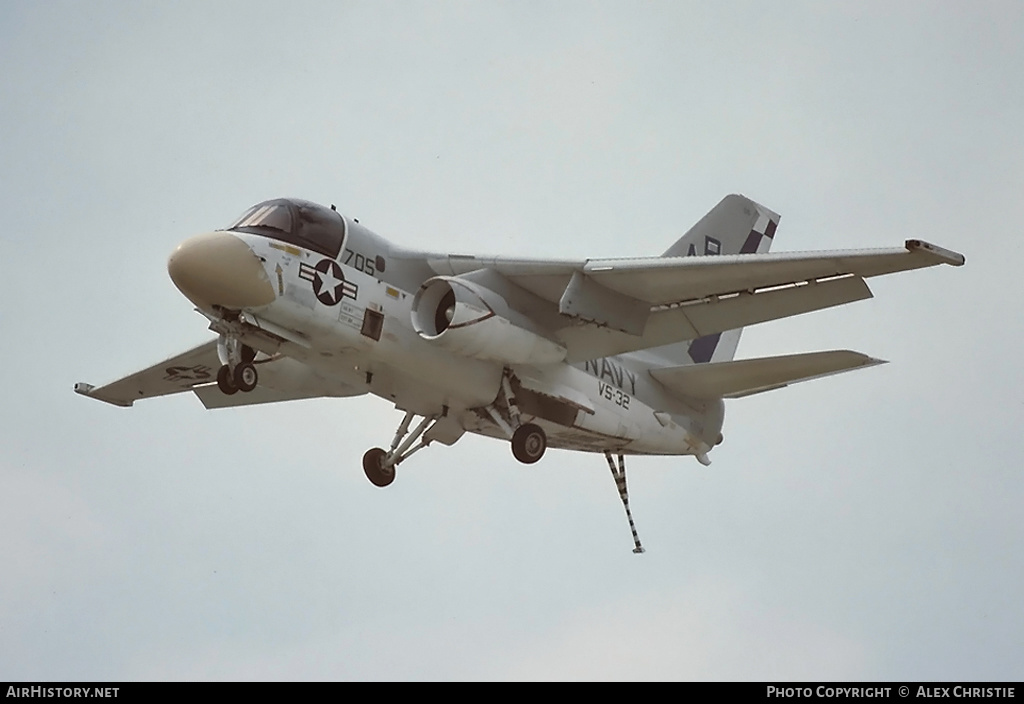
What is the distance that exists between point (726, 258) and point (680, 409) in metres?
4.95

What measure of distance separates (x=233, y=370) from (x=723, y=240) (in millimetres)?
9463

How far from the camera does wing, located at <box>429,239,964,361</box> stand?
21.1 metres

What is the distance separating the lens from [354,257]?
22062 mm

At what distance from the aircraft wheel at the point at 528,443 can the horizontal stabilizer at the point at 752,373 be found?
306 cm

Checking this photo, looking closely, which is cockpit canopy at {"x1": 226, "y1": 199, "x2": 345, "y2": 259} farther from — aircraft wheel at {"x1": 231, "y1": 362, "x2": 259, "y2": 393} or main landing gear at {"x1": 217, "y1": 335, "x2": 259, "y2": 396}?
aircraft wheel at {"x1": 231, "y1": 362, "x2": 259, "y2": 393}

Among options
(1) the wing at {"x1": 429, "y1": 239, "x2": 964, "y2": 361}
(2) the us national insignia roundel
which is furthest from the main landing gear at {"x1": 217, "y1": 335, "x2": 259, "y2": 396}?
(1) the wing at {"x1": 429, "y1": 239, "x2": 964, "y2": 361}

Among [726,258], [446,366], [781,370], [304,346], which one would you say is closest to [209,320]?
[304,346]

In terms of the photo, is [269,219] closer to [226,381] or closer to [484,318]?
[226,381]

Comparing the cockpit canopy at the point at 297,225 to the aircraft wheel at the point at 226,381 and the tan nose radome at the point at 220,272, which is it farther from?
the aircraft wheel at the point at 226,381

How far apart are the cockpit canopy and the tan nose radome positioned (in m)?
0.61

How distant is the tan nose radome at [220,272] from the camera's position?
20.9 metres

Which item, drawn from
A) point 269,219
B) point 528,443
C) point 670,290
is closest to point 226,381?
point 269,219

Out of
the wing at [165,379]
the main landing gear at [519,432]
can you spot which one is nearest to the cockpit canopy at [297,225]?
the main landing gear at [519,432]
